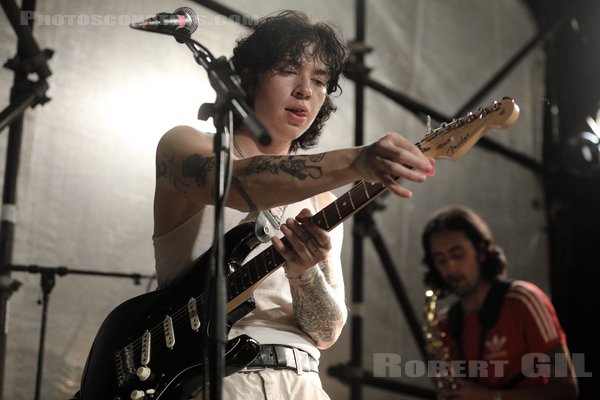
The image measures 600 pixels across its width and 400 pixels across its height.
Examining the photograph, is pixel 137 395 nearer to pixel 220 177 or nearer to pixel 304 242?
pixel 304 242

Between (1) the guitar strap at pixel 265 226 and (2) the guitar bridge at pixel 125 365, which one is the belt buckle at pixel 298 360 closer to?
(1) the guitar strap at pixel 265 226

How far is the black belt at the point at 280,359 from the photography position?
1.97 meters

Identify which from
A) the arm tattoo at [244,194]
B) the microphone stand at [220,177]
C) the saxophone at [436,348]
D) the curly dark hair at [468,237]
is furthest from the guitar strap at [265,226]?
the curly dark hair at [468,237]

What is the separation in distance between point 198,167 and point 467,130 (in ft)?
2.14

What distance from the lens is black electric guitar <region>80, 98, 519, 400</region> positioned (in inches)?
77.2

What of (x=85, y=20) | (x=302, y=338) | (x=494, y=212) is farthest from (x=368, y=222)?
(x=302, y=338)

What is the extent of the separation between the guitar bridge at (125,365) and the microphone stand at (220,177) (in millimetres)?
434

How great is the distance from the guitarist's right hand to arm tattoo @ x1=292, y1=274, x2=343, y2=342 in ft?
1.84

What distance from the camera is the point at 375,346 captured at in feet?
14.7

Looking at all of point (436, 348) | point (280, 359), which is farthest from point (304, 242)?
point (436, 348)

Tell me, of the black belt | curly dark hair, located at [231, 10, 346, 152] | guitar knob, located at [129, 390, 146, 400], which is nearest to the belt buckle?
the black belt

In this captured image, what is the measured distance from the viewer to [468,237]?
4.16 meters

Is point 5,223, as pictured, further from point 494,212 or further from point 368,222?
point 494,212

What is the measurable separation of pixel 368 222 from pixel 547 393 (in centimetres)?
133
